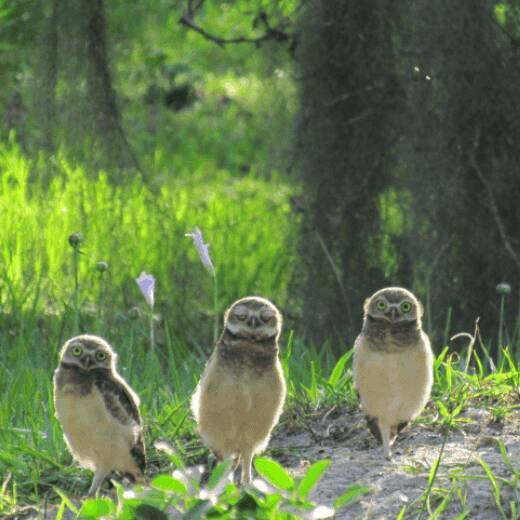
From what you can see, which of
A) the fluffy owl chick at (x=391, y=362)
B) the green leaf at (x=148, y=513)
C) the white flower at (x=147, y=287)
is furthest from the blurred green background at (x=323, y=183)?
the green leaf at (x=148, y=513)

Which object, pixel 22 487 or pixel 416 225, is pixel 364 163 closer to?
pixel 416 225

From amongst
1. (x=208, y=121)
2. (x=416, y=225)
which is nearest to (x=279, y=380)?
(x=416, y=225)

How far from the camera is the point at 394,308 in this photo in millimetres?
5129

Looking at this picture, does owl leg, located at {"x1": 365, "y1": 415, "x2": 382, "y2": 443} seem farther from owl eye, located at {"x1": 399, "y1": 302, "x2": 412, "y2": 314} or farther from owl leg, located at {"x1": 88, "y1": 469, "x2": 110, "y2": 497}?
owl leg, located at {"x1": 88, "y1": 469, "x2": 110, "y2": 497}

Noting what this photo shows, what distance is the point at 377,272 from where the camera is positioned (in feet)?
26.1

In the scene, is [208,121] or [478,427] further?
[208,121]

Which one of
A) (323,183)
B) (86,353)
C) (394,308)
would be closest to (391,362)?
(394,308)

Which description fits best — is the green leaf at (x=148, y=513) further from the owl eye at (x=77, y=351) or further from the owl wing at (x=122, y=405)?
the owl eye at (x=77, y=351)

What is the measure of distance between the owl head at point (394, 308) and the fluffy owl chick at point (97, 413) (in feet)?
3.30

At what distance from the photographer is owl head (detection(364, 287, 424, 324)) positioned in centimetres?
513

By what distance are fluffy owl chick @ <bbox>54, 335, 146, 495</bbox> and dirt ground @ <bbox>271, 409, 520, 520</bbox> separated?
69cm

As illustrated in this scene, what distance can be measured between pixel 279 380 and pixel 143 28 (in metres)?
7.90

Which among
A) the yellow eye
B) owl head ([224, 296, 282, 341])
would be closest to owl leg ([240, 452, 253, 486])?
owl head ([224, 296, 282, 341])

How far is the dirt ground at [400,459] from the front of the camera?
4.64 m
